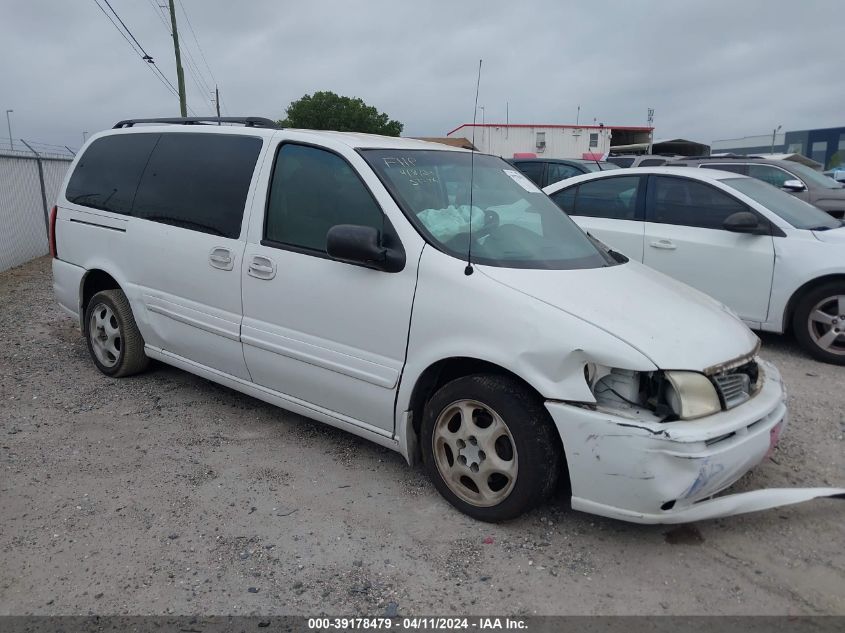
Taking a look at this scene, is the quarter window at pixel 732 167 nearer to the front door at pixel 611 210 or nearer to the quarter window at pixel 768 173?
the quarter window at pixel 768 173

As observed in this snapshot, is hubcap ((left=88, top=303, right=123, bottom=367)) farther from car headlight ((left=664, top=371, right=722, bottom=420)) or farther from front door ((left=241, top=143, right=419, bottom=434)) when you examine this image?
car headlight ((left=664, top=371, right=722, bottom=420))

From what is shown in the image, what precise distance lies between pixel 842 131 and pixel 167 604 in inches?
3439

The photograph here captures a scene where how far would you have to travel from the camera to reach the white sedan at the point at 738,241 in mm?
5613

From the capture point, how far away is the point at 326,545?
309 centimetres

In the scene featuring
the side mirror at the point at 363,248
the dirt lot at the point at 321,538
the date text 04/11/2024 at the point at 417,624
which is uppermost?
the side mirror at the point at 363,248

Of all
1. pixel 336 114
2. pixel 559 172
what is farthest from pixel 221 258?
pixel 336 114

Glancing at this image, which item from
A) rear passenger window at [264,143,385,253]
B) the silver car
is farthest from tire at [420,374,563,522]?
the silver car

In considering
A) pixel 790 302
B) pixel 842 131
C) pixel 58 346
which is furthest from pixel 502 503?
pixel 842 131

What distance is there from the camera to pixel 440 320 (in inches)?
126

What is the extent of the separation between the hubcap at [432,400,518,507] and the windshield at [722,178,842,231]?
415 cm

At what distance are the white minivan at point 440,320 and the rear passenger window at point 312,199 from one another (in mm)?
11

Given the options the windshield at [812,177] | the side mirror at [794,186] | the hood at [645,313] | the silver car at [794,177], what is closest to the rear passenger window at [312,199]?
the hood at [645,313]

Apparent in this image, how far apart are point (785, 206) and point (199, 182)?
16.7 feet

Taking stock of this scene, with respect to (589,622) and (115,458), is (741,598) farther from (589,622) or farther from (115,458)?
(115,458)
